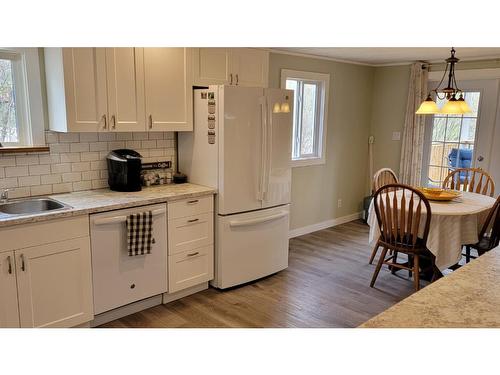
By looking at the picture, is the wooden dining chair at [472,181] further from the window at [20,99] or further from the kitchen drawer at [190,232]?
the window at [20,99]

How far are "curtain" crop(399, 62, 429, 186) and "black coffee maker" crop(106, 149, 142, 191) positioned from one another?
11.8 ft

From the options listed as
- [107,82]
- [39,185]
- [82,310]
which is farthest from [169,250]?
[107,82]

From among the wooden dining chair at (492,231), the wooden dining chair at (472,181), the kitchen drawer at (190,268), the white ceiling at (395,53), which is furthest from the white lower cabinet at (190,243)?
the wooden dining chair at (472,181)

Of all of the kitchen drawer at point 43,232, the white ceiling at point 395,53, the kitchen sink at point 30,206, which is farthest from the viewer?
the white ceiling at point 395,53

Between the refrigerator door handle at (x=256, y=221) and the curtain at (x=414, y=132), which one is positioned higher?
the curtain at (x=414, y=132)

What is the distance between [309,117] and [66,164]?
298cm

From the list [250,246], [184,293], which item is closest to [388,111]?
[250,246]

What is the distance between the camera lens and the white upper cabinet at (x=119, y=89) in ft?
9.04

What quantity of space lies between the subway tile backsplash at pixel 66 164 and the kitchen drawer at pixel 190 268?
84cm

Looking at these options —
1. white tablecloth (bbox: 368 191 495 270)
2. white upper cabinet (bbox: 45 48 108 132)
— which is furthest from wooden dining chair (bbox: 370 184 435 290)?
white upper cabinet (bbox: 45 48 108 132)

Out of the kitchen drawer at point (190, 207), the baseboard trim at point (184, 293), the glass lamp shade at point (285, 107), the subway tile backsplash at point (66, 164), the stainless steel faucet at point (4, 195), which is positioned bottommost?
the baseboard trim at point (184, 293)

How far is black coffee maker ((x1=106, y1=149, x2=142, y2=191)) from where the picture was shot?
3078 mm

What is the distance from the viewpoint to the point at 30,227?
2.36m
